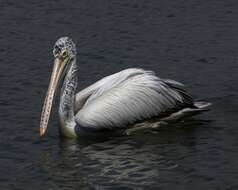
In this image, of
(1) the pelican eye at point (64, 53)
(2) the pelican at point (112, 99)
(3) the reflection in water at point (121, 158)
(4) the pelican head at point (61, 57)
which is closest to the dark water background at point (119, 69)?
(3) the reflection in water at point (121, 158)

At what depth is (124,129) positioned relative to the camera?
1316 cm

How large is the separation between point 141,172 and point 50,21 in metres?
7.24

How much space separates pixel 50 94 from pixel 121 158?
1.46 m

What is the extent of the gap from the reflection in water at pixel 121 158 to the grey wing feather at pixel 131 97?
29 cm

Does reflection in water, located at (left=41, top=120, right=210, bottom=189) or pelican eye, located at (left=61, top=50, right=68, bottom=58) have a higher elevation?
pelican eye, located at (left=61, top=50, right=68, bottom=58)

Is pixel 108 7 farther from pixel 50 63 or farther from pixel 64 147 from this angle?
pixel 64 147

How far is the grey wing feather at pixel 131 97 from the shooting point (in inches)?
513

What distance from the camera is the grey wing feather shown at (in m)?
13.0

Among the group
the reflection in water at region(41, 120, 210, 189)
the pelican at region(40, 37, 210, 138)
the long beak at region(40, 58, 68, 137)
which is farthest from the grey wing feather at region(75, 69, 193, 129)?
the long beak at region(40, 58, 68, 137)

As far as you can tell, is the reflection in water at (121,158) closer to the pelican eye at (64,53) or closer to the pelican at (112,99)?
the pelican at (112,99)

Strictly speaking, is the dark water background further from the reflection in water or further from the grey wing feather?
the grey wing feather

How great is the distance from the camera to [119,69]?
51.0 feet

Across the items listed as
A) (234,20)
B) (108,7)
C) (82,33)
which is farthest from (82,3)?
(234,20)

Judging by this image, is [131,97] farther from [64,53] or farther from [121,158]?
[121,158]
